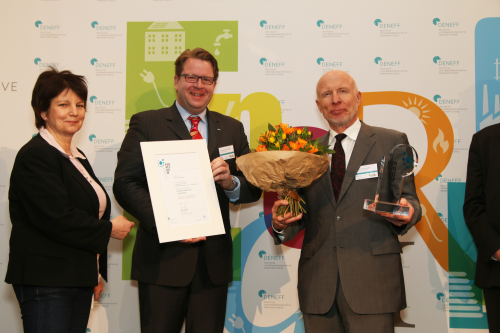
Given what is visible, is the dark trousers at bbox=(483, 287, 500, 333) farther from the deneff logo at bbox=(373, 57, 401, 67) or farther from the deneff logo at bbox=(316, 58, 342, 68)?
the deneff logo at bbox=(316, 58, 342, 68)

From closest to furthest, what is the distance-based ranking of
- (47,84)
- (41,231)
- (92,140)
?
(41,231) < (47,84) < (92,140)

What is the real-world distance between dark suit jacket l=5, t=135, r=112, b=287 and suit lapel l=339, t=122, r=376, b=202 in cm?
149

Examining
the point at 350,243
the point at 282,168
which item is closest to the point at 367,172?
the point at 350,243

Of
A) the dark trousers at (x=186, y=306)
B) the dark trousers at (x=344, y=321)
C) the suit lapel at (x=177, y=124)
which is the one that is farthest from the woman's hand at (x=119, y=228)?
the dark trousers at (x=344, y=321)

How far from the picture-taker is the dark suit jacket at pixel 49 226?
6.38ft

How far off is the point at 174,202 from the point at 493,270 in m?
2.27

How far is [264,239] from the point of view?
3.10 metres

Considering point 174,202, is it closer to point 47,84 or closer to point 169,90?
point 47,84

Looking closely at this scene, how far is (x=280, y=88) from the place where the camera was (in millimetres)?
3154

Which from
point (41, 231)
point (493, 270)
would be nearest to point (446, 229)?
point (493, 270)

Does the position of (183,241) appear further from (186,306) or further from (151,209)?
(186,306)

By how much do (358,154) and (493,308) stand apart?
1.53 metres

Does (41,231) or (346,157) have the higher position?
(346,157)

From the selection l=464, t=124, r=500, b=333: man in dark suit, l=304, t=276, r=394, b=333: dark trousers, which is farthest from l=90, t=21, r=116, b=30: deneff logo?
l=464, t=124, r=500, b=333: man in dark suit
